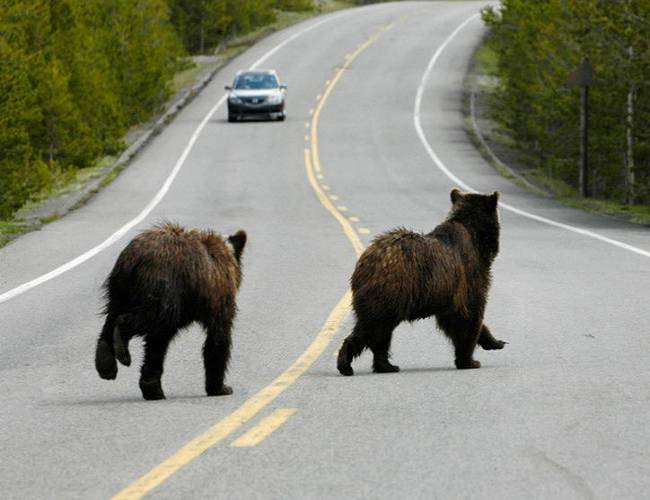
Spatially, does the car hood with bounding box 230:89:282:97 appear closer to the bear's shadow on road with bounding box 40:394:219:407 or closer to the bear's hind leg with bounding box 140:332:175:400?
the bear's shadow on road with bounding box 40:394:219:407

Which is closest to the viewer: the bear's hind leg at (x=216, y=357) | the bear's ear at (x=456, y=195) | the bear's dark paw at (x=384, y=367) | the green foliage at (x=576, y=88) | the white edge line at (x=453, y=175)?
the bear's hind leg at (x=216, y=357)

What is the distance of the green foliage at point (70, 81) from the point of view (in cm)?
2998

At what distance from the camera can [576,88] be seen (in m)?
40.4

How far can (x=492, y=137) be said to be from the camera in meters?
52.9

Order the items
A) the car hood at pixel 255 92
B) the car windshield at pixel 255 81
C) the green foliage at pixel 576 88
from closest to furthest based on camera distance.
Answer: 1. the green foliage at pixel 576 88
2. the car hood at pixel 255 92
3. the car windshield at pixel 255 81

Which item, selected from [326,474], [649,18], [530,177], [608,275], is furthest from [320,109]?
[326,474]

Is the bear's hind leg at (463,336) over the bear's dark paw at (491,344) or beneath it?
over

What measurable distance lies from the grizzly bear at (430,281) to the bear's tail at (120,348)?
1799 millimetres

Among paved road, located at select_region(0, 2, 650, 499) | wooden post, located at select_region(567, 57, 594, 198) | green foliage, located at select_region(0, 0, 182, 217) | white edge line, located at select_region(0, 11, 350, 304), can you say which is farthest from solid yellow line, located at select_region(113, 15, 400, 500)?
wooden post, located at select_region(567, 57, 594, 198)

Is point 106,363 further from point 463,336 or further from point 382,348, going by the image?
point 463,336

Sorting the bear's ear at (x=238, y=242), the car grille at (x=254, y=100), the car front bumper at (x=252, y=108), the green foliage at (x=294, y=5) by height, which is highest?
the green foliage at (x=294, y=5)

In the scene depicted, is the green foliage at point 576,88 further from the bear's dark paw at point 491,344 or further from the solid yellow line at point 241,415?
the bear's dark paw at point 491,344

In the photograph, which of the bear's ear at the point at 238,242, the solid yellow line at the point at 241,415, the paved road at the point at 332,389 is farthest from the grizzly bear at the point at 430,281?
the bear's ear at the point at 238,242

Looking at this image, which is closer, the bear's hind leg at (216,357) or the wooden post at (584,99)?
the bear's hind leg at (216,357)
